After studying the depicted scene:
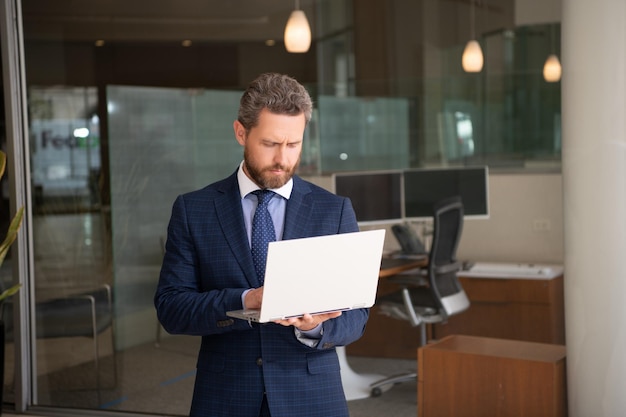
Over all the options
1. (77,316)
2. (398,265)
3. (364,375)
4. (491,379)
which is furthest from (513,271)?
(77,316)

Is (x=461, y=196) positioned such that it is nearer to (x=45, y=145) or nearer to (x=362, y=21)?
(x=362, y=21)


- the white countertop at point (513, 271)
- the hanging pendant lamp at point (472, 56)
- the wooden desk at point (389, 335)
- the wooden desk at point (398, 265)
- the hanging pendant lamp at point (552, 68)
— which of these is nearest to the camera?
the hanging pendant lamp at point (552, 68)

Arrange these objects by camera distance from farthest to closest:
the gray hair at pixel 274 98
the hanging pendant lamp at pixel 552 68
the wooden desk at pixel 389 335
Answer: the wooden desk at pixel 389 335, the hanging pendant lamp at pixel 552 68, the gray hair at pixel 274 98

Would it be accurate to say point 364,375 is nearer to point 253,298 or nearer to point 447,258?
point 447,258

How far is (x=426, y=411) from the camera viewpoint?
3873 millimetres

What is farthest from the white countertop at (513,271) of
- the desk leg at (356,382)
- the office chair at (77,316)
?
the office chair at (77,316)

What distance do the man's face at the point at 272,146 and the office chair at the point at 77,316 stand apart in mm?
3173

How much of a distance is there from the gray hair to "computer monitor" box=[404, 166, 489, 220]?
2.64 meters

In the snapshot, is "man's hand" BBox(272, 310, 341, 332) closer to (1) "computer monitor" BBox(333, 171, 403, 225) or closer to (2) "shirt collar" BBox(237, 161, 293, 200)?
(2) "shirt collar" BBox(237, 161, 293, 200)

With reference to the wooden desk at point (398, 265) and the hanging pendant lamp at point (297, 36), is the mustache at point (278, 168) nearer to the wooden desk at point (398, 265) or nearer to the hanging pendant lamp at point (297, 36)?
the hanging pendant lamp at point (297, 36)

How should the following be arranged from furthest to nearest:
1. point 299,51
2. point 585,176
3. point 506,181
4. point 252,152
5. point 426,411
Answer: point 299,51
point 506,181
point 426,411
point 585,176
point 252,152

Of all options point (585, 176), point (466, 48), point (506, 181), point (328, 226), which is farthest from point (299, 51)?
point (328, 226)

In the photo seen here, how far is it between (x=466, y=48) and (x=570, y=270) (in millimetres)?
1335

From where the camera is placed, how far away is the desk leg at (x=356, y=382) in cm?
460
